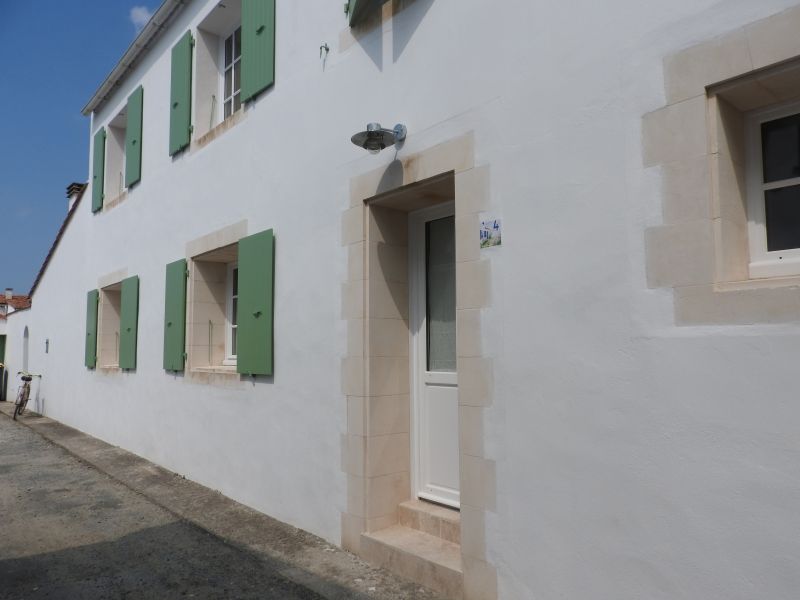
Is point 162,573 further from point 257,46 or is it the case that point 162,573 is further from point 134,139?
→ point 134,139

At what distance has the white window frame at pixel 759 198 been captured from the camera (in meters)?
2.45

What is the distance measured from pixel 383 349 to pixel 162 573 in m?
1.97

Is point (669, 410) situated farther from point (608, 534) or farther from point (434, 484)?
point (434, 484)

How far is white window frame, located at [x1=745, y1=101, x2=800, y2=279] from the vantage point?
2447 mm

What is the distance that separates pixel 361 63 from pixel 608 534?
3256 millimetres

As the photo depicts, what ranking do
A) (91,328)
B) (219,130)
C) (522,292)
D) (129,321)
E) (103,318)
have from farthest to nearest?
(91,328), (103,318), (129,321), (219,130), (522,292)

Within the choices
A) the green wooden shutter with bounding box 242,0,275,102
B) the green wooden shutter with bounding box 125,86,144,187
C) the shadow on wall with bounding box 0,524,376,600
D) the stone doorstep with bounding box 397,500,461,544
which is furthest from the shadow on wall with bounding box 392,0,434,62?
the green wooden shutter with bounding box 125,86,144,187

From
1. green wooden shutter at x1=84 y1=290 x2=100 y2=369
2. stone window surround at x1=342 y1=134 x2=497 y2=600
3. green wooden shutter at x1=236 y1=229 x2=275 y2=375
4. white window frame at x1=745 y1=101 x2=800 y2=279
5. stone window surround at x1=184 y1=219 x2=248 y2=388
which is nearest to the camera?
white window frame at x1=745 y1=101 x2=800 y2=279

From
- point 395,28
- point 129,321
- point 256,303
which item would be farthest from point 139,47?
point 395,28

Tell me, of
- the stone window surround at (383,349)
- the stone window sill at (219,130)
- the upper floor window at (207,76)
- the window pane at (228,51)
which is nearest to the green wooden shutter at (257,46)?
the stone window sill at (219,130)

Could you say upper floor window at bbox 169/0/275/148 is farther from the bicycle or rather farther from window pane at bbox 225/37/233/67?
the bicycle

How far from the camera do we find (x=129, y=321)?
816cm

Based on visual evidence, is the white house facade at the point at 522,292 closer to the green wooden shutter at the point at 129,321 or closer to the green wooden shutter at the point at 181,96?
the green wooden shutter at the point at 181,96

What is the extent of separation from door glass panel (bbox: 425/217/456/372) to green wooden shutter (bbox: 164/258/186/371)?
3.44 metres
